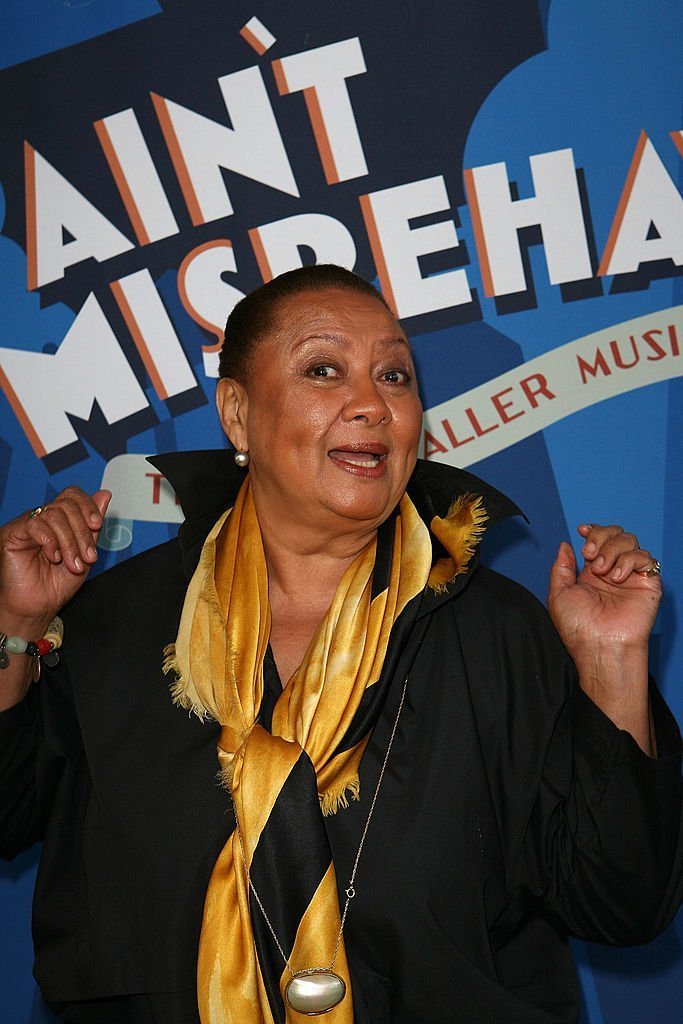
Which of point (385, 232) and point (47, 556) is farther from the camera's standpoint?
point (385, 232)

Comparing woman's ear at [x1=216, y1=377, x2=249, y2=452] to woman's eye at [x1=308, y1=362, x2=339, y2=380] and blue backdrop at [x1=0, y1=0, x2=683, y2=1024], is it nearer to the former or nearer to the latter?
woman's eye at [x1=308, y1=362, x2=339, y2=380]

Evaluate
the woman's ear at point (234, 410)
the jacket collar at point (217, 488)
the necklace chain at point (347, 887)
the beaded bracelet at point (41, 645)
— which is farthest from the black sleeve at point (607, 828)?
the beaded bracelet at point (41, 645)

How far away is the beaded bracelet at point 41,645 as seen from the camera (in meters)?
1.65

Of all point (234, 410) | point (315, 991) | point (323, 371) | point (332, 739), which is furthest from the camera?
point (234, 410)

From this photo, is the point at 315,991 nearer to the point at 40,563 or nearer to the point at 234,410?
the point at 40,563

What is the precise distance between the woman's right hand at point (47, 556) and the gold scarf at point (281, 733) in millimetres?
184

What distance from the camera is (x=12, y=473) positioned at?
2389 mm

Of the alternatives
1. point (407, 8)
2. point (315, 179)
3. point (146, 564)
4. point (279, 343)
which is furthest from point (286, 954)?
point (407, 8)

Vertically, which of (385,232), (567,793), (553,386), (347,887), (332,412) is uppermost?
(385,232)

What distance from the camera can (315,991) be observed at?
1.45 m

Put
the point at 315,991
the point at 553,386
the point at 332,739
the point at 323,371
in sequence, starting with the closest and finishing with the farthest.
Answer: the point at 315,991 → the point at 332,739 → the point at 323,371 → the point at 553,386

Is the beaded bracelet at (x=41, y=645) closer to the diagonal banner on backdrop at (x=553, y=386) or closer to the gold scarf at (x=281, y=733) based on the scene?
the gold scarf at (x=281, y=733)

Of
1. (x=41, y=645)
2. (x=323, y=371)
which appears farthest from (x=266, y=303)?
(x=41, y=645)

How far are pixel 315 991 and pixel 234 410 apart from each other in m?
0.84
